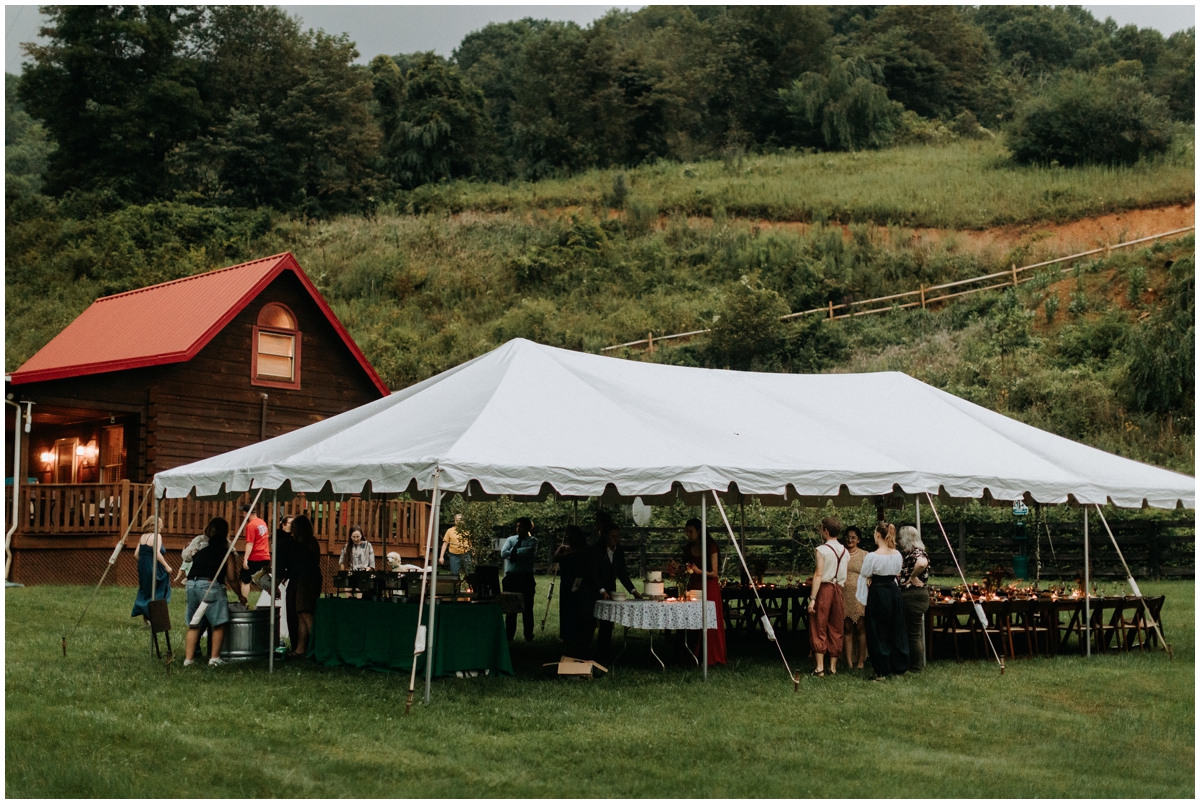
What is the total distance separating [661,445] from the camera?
11.4 metres

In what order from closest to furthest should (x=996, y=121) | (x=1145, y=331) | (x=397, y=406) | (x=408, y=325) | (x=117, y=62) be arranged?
(x=397, y=406) → (x=1145, y=331) → (x=408, y=325) → (x=117, y=62) → (x=996, y=121)

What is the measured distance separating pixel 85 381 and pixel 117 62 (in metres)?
34.9

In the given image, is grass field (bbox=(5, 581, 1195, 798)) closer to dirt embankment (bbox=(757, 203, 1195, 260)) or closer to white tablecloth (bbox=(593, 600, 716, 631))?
white tablecloth (bbox=(593, 600, 716, 631))

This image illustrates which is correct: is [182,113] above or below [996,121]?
below

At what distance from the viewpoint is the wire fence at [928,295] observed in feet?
135

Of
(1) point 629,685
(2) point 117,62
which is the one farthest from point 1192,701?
(2) point 117,62

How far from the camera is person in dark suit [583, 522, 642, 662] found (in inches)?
477

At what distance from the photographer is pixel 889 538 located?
11820 millimetres

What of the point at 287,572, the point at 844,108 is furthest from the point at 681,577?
the point at 844,108

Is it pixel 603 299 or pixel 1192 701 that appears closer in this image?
pixel 1192 701

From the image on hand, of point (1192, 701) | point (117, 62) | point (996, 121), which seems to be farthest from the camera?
point (996, 121)

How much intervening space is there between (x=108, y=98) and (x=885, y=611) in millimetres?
50023

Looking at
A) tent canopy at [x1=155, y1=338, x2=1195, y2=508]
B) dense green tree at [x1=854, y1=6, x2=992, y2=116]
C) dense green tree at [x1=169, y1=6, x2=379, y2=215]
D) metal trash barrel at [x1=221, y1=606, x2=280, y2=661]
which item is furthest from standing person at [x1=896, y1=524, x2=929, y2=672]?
dense green tree at [x1=854, y1=6, x2=992, y2=116]

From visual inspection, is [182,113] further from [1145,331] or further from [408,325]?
[1145,331]
